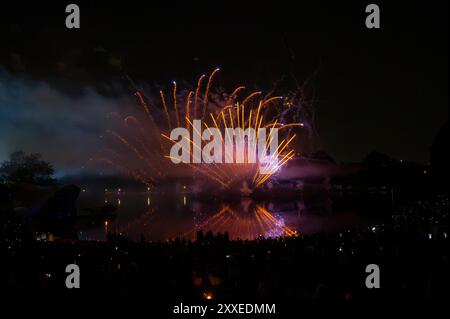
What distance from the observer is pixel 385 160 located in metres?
95.9

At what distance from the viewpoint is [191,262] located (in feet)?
29.6

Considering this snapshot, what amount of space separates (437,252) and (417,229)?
174cm

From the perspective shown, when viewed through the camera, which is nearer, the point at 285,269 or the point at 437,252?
Result: the point at 437,252

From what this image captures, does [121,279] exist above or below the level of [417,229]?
below

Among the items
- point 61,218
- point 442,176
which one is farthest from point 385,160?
point 61,218
